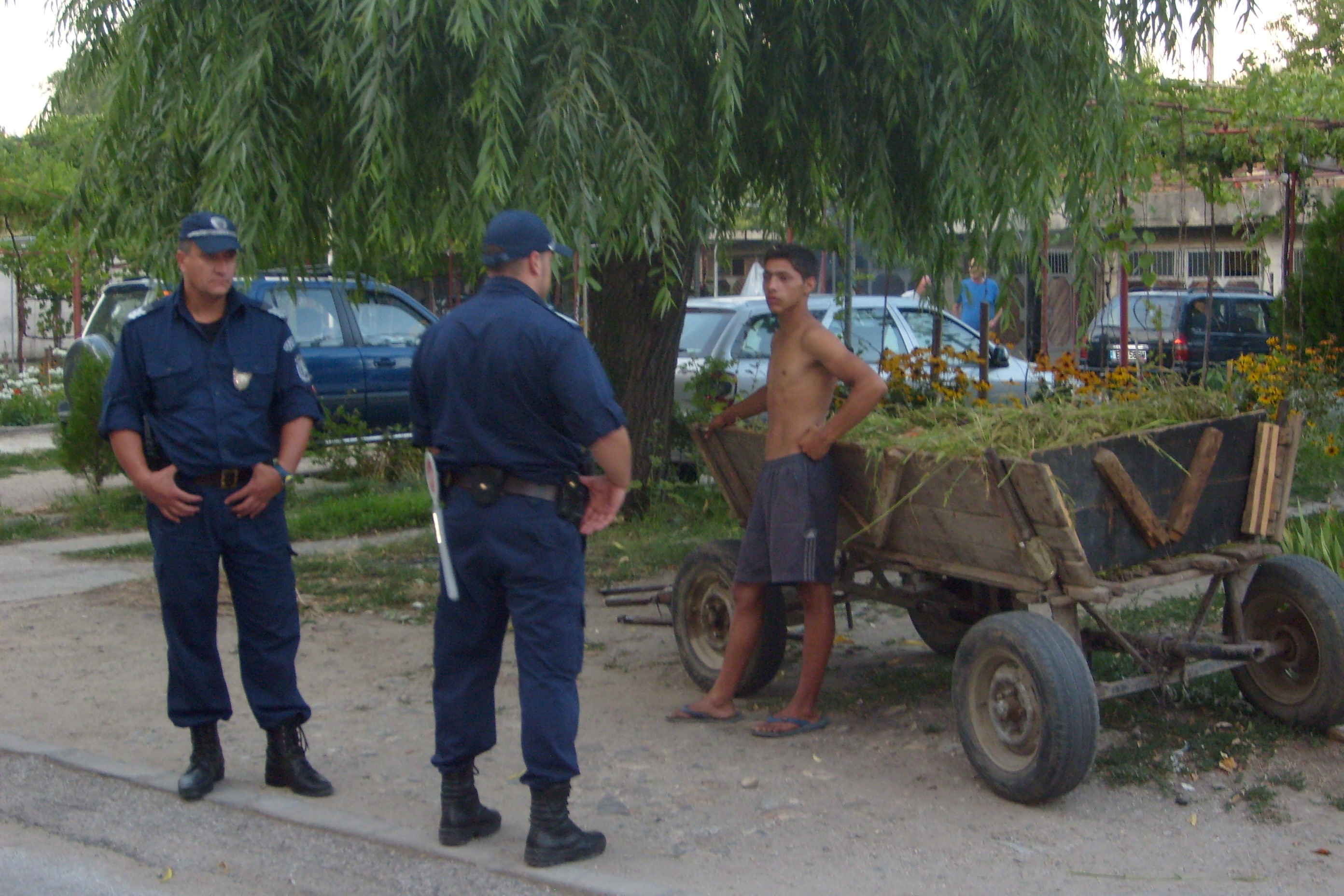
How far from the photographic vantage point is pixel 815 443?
4.96m

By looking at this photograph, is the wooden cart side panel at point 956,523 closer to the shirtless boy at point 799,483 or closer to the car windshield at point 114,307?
the shirtless boy at point 799,483

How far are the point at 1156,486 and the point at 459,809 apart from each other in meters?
2.47

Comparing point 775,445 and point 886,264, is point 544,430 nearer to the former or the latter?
point 775,445

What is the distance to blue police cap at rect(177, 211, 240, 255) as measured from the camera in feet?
14.6

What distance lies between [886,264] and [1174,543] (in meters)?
3.29

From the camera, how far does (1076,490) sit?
446 cm

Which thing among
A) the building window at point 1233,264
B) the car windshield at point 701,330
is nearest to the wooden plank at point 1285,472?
the car windshield at point 701,330

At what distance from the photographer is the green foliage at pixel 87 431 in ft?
34.1

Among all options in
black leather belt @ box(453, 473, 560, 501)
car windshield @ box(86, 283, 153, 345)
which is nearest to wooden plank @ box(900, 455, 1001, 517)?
black leather belt @ box(453, 473, 560, 501)

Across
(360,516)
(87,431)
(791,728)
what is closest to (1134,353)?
(360,516)

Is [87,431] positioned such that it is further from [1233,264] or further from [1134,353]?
[1233,264]

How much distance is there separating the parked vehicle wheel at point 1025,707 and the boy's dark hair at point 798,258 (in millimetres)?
1421

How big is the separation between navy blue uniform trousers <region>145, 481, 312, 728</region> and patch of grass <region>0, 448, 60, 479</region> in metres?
9.49

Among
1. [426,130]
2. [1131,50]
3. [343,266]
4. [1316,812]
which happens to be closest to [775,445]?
[1316,812]
